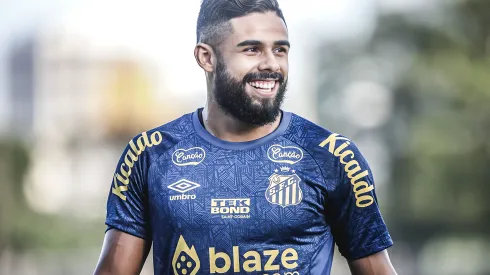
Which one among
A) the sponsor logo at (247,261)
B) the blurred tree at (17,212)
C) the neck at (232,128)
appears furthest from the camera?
the blurred tree at (17,212)

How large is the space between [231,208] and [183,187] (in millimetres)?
265

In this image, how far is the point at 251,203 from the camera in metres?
4.73

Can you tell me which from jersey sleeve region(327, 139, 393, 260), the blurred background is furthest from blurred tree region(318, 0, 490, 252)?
jersey sleeve region(327, 139, 393, 260)

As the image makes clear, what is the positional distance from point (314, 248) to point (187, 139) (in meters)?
0.86

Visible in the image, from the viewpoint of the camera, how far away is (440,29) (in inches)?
1286

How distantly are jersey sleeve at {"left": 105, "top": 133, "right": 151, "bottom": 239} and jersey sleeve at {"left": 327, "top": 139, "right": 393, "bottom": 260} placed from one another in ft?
3.00

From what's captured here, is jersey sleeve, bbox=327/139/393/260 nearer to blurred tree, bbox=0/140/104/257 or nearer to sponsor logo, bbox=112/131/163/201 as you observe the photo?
sponsor logo, bbox=112/131/163/201

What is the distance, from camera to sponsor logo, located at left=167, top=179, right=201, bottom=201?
4758mm

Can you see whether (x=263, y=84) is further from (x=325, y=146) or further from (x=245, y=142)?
(x=325, y=146)

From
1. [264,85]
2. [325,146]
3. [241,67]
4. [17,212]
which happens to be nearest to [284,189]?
[325,146]

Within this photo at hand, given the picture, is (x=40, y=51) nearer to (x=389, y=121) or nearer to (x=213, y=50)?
(x=389, y=121)

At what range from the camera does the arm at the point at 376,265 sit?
470 cm

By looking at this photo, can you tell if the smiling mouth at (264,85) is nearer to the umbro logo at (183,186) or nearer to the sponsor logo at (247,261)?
the umbro logo at (183,186)

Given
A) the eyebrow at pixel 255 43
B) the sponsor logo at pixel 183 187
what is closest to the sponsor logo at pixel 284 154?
the sponsor logo at pixel 183 187
